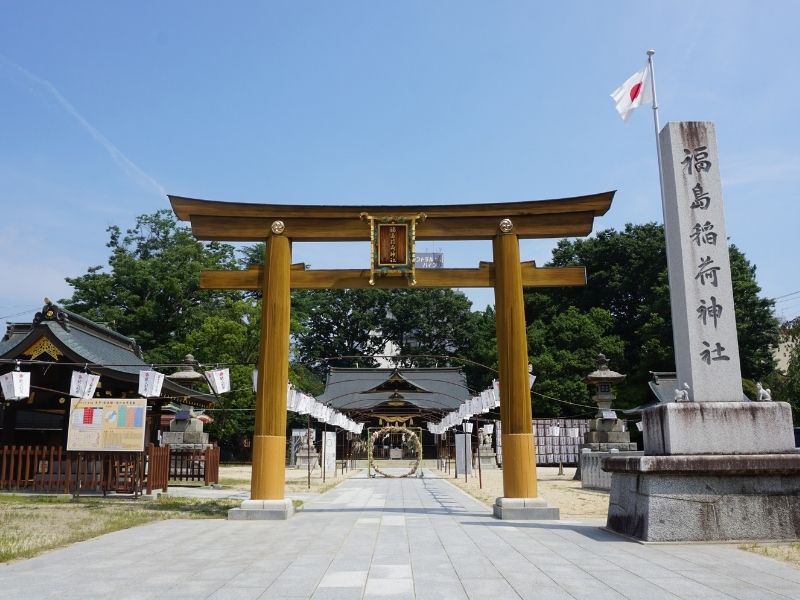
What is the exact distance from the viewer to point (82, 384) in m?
17.1

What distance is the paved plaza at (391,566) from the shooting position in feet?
17.4

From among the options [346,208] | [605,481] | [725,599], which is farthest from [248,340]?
[725,599]

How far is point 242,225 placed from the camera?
12469mm

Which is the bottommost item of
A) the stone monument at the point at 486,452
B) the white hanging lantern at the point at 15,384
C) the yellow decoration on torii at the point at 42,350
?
the stone monument at the point at 486,452

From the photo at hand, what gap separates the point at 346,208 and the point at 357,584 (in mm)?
8297

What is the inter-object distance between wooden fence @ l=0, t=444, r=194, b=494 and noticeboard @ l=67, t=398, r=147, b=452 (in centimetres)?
46

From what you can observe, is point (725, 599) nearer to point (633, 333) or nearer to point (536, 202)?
point (536, 202)

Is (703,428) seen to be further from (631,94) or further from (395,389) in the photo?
(395,389)

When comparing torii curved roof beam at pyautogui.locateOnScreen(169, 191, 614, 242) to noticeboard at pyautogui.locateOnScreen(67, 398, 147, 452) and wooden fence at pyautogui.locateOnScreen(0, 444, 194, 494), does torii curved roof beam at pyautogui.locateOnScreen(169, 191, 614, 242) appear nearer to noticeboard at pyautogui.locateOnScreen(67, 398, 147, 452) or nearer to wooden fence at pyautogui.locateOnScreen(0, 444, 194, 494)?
noticeboard at pyautogui.locateOnScreen(67, 398, 147, 452)

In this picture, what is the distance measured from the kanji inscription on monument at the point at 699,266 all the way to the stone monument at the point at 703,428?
1 cm

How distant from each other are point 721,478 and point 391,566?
15.6ft

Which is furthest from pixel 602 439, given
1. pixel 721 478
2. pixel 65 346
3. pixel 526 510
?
pixel 65 346

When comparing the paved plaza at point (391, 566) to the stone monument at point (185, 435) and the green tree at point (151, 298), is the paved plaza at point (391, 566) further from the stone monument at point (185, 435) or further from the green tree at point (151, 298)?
the green tree at point (151, 298)

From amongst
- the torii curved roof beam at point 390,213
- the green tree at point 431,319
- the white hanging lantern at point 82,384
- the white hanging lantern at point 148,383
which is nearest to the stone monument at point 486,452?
the white hanging lantern at point 148,383
